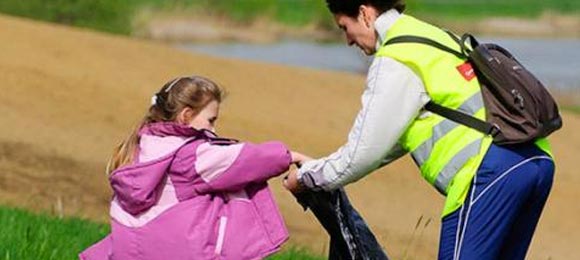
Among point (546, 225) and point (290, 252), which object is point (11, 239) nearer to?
point (290, 252)

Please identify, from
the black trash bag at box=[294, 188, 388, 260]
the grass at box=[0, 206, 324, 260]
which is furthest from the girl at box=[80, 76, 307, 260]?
the grass at box=[0, 206, 324, 260]

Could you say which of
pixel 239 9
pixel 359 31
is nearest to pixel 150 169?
pixel 359 31

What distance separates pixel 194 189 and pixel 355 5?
0.82m

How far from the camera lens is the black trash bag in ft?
19.5

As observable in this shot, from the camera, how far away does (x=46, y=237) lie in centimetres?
834

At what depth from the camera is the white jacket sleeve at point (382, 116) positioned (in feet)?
17.8

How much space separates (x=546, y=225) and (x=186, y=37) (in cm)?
3838

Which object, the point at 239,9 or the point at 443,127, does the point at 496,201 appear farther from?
the point at 239,9

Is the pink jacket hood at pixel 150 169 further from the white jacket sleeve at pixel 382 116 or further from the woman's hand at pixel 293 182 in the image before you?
the white jacket sleeve at pixel 382 116

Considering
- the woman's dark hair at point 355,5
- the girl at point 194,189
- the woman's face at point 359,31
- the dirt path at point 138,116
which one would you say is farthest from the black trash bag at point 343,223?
the dirt path at point 138,116

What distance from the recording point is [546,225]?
1670 cm

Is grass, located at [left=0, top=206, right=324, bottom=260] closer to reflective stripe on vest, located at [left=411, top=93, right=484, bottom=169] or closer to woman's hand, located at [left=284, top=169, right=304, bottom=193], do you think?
woman's hand, located at [left=284, top=169, right=304, bottom=193]

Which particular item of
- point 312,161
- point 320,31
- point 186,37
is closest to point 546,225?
point 312,161

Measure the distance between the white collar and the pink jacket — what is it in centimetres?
49
